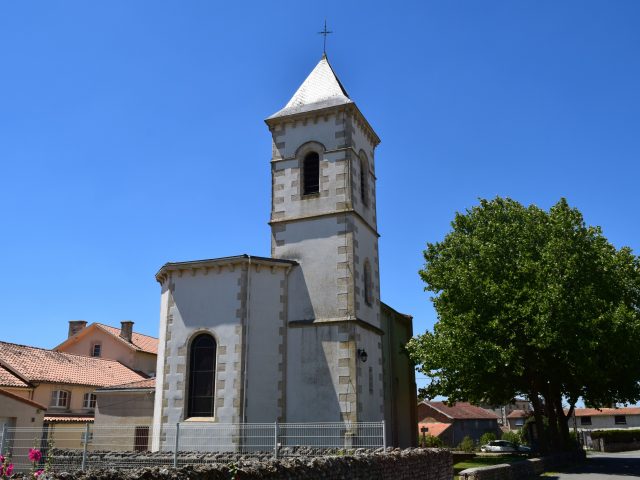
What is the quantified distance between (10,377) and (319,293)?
788 inches

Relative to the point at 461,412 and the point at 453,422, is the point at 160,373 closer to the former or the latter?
the point at 453,422

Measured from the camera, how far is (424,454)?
52.2 feet

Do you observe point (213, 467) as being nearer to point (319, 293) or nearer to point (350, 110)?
point (319, 293)

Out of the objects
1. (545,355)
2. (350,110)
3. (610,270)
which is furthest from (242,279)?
(610,270)

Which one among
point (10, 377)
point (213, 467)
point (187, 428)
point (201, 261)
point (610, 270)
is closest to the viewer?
point (213, 467)

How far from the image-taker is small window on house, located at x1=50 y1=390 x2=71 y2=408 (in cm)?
3381

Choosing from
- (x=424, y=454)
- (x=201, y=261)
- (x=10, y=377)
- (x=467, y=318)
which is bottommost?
(x=424, y=454)

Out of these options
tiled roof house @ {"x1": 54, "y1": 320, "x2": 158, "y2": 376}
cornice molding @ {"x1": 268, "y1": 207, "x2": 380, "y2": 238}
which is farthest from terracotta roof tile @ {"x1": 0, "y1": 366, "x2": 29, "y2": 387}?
cornice molding @ {"x1": 268, "y1": 207, "x2": 380, "y2": 238}

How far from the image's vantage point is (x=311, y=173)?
23562 mm

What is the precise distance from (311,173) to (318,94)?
12.8 ft

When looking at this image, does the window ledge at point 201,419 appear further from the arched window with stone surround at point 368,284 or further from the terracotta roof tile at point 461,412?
the terracotta roof tile at point 461,412

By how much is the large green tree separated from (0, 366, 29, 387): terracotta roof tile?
20.9m

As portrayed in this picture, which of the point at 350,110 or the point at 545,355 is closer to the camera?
the point at 350,110

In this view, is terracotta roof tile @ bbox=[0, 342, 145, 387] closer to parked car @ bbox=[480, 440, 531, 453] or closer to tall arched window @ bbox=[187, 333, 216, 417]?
tall arched window @ bbox=[187, 333, 216, 417]
